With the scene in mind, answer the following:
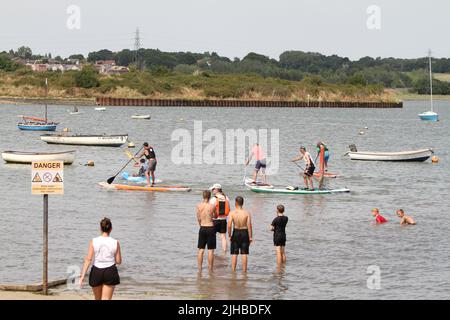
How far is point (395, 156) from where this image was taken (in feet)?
192

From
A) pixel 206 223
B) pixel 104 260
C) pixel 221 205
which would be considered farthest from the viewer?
pixel 221 205

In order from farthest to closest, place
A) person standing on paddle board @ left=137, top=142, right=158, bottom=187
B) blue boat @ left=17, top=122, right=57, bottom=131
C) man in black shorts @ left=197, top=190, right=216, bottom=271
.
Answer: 1. blue boat @ left=17, top=122, right=57, bottom=131
2. person standing on paddle board @ left=137, top=142, right=158, bottom=187
3. man in black shorts @ left=197, top=190, right=216, bottom=271

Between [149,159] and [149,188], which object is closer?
[149,159]

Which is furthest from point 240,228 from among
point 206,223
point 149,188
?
point 149,188

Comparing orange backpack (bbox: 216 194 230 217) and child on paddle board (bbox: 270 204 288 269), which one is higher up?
orange backpack (bbox: 216 194 230 217)

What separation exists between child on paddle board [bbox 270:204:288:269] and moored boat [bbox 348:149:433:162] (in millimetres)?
35429

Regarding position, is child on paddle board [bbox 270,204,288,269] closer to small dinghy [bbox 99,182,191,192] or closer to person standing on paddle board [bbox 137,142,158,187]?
person standing on paddle board [bbox 137,142,158,187]

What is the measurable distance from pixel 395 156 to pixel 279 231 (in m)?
36.9

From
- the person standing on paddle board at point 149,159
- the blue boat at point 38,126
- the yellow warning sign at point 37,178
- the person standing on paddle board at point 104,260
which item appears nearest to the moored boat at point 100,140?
the blue boat at point 38,126

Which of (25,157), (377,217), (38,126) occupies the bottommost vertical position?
(377,217)

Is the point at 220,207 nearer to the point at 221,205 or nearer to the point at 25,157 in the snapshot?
the point at 221,205

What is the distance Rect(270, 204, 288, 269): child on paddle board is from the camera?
2251 centimetres

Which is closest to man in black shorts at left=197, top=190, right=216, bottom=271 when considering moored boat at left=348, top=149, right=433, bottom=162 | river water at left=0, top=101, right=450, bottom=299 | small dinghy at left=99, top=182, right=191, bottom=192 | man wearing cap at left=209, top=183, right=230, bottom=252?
river water at left=0, top=101, right=450, bottom=299

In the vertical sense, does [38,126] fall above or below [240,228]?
above
